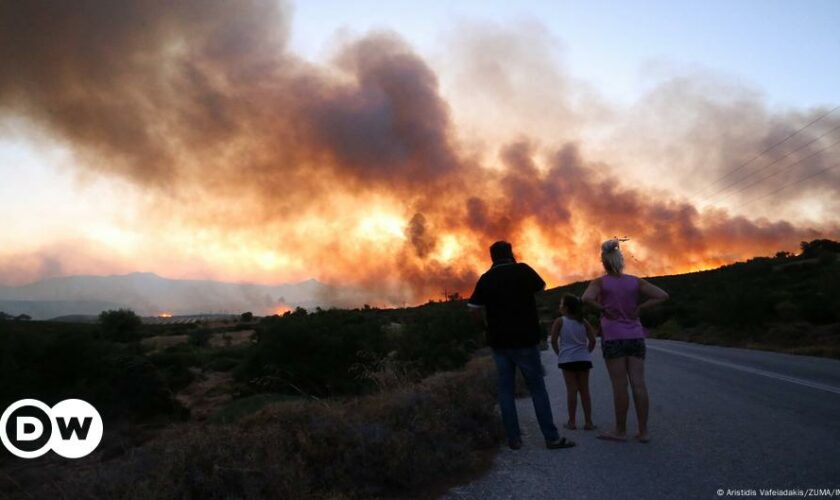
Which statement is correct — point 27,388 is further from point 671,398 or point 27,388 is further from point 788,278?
point 788,278

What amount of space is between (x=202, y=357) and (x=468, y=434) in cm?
3021

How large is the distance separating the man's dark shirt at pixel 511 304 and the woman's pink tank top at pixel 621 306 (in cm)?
78

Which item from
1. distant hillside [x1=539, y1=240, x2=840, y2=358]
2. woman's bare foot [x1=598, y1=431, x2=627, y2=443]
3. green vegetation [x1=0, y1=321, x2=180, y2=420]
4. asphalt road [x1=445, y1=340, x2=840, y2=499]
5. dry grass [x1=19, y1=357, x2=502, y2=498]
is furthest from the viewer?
distant hillside [x1=539, y1=240, x2=840, y2=358]

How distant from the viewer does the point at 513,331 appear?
6449 mm

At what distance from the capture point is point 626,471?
207 inches

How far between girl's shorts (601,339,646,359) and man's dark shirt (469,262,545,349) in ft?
2.69

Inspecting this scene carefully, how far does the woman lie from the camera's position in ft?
20.7

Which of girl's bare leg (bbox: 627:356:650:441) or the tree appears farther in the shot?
the tree

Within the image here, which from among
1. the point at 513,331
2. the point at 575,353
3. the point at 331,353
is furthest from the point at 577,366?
the point at 331,353

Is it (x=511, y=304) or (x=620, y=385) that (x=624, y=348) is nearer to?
(x=620, y=385)

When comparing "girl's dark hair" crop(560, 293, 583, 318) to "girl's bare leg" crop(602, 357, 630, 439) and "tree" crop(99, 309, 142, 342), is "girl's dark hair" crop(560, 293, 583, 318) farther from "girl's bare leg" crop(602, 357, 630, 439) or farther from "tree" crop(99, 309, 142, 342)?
"tree" crop(99, 309, 142, 342)

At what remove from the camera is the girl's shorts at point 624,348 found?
6320 mm

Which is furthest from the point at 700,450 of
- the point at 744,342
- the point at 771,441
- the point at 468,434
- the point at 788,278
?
the point at 788,278

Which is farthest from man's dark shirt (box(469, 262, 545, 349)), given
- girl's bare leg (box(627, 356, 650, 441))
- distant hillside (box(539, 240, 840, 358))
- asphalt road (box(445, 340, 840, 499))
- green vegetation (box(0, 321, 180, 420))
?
distant hillside (box(539, 240, 840, 358))
